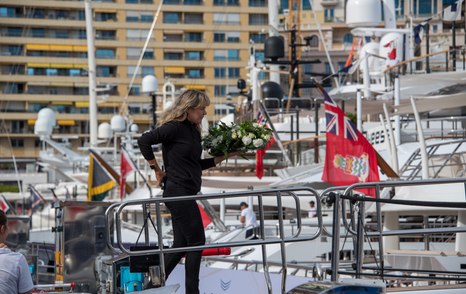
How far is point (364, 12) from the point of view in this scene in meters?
28.5

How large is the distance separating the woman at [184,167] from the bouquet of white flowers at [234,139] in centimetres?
22

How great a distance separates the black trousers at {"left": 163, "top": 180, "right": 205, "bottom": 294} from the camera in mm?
7770

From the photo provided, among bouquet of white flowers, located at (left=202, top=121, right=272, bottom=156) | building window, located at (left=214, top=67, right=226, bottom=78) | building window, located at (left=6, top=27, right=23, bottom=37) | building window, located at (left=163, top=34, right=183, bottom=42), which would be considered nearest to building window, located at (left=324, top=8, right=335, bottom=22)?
building window, located at (left=214, top=67, right=226, bottom=78)

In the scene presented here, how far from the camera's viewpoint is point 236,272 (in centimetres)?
850

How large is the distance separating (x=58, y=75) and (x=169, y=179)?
8580 cm

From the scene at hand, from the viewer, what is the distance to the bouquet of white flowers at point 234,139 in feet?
26.4

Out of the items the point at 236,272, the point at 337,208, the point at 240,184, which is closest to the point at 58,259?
the point at 236,272

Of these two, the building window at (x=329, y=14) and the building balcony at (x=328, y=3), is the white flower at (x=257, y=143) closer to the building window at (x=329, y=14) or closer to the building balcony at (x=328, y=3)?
the building balcony at (x=328, y=3)

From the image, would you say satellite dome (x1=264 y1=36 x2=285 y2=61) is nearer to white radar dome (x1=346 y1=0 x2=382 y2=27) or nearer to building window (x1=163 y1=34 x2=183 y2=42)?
white radar dome (x1=346 y1=0 x2=382 y2=27)

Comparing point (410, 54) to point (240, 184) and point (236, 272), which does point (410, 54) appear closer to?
point (240, 184)

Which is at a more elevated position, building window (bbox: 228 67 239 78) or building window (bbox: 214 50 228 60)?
building window (bbox: 214 50 228 60)

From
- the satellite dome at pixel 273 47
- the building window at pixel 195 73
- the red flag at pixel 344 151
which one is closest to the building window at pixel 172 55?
the building window at pixel 195 73

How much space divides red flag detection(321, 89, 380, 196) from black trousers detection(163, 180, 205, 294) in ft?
33.0

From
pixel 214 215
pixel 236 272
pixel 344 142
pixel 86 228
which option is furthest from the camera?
pixel 214 215
